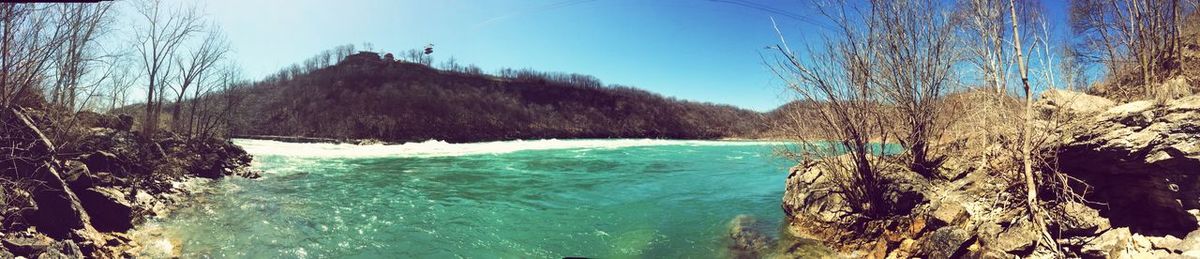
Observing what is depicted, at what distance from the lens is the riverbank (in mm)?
4883

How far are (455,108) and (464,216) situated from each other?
2275 inches

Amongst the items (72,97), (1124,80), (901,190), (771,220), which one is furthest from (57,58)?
(1124,80)

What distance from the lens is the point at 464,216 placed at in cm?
1062

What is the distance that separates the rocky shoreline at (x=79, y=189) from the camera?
22.3ft

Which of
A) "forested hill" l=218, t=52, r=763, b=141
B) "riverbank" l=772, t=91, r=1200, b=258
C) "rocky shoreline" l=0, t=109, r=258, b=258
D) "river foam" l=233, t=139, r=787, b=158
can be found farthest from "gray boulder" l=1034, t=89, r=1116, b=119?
"forested hill" l=218, t=52, r=763, b=141

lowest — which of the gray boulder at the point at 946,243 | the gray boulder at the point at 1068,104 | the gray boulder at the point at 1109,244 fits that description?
the gray boulder at the point at 946,243

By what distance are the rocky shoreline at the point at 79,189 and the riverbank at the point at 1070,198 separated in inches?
381

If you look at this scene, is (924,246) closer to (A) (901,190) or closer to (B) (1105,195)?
(A) (901,190)

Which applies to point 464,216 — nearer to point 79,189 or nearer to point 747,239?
point 747,239

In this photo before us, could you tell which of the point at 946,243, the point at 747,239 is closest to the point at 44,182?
the point at 747,239

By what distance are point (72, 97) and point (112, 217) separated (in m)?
6.77

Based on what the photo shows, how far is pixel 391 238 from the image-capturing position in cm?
872

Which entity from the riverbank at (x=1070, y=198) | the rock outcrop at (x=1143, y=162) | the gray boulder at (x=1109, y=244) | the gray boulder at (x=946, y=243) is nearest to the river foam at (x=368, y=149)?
the riverbank at (x=1070, y=198)

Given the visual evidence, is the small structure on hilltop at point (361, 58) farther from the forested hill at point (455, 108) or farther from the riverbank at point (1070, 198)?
the riverbank at point (1070, 198)
